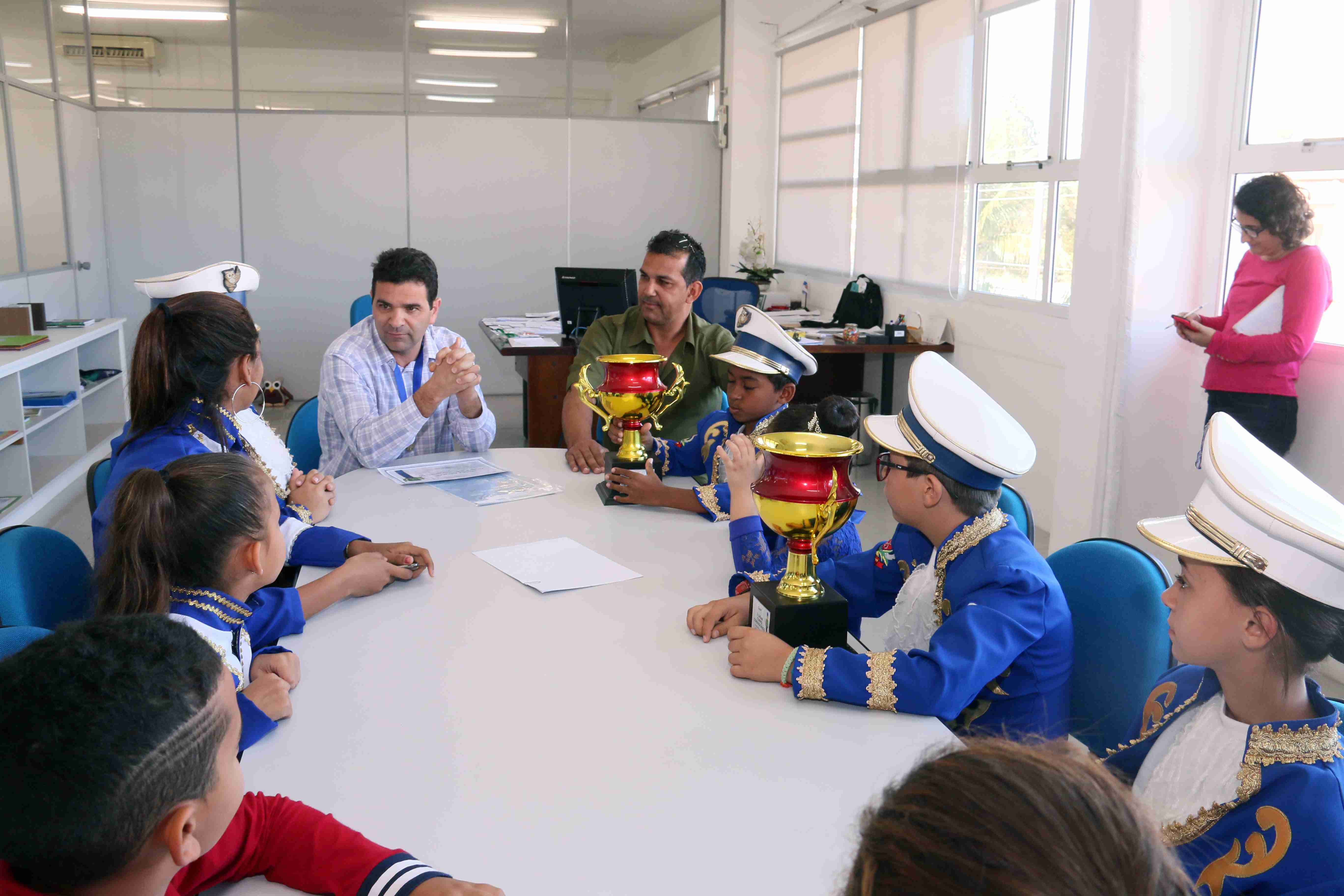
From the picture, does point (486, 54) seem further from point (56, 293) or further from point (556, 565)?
point (556, 565)

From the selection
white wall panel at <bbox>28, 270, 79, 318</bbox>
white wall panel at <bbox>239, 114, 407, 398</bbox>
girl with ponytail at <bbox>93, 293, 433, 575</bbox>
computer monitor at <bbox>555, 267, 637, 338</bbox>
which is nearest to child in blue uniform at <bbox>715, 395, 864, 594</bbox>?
girl with ponytail at <bbox>93, 293, 433, 575</bbox>

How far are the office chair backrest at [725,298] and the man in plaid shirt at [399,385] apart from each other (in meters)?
2.68

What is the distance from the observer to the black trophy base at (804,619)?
1.47 meters

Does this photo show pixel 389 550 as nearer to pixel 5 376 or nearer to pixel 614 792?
pixel 614 792

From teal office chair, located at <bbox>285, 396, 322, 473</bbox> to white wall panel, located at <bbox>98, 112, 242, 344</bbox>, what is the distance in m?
4.75

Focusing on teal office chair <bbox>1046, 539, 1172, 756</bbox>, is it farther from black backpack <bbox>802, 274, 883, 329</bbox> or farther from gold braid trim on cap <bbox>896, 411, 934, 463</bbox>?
black backpack <bbox>802, 274, 883, 329</bbox>

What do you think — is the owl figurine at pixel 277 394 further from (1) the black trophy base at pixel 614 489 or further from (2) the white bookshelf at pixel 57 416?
(1) the black trophy base at pixel 614 489

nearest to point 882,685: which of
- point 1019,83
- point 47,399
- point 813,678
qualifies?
point 813,678

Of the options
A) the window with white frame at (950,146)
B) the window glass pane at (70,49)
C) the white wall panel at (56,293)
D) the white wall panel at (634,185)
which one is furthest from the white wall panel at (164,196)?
the window with white frame at (950,146)

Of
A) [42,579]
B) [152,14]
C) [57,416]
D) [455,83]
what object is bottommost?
[57,416]

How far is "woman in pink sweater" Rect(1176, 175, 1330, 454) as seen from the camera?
3006 millimetres

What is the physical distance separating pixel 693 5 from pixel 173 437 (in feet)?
21.5

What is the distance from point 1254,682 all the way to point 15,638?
4.97 feet

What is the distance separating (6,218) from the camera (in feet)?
17.5
